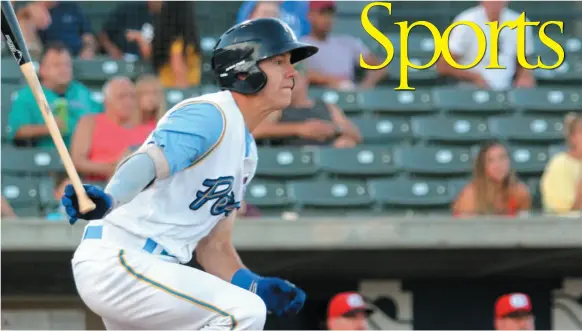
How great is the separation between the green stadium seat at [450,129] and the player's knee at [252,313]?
12.7ft

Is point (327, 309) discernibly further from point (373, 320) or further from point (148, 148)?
point (148, 148)

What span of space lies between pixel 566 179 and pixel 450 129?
1042 mm

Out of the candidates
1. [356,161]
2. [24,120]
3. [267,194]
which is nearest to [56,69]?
[24,120]

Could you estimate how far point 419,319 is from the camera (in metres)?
6.65

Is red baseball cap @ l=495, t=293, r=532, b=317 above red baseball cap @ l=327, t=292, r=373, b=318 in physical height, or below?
below

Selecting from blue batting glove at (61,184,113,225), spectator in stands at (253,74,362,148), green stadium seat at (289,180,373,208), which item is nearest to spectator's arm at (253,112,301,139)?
spectator in stands at (253,74,362,148)

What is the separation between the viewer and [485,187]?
6641 mm

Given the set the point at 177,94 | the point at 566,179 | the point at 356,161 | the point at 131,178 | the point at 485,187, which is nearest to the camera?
the point at 131,178

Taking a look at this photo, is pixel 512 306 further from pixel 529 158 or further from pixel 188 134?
pixel 188 134

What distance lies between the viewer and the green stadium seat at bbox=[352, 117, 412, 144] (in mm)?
7621

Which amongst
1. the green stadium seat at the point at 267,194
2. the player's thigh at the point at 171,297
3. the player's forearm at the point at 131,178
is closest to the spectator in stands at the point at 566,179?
the green stadium seat at the point at 267,194

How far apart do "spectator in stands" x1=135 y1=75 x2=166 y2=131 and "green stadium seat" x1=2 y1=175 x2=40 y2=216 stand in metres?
0.67

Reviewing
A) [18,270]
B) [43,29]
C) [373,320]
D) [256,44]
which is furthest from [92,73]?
[256,44]

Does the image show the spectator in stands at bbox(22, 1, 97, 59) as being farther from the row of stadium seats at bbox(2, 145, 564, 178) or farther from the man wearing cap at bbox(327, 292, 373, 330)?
the man wearing cap at bbox(327, 292, 373, 330)
